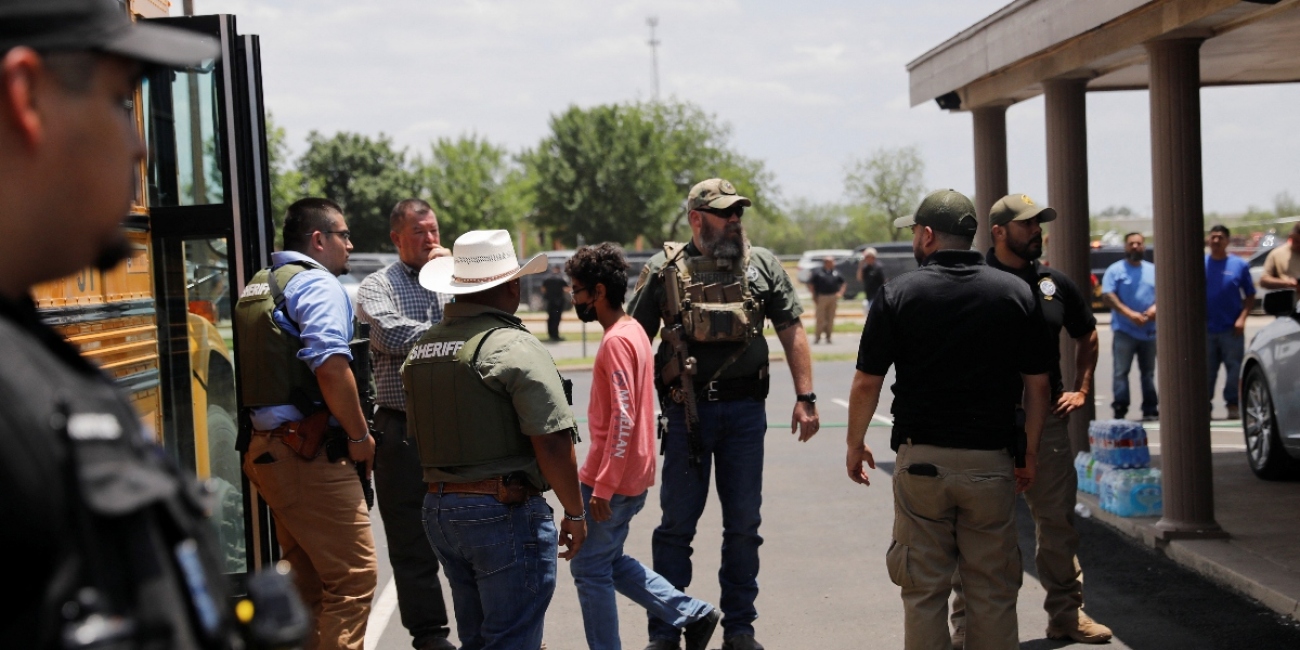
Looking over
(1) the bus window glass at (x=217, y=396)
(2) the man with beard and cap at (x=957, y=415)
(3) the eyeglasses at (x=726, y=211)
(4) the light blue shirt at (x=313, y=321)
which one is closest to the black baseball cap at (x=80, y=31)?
(4) the light blue shirt at (x=313, y=321)

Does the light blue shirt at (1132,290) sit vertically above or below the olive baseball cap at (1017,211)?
below

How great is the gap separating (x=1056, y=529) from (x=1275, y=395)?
13.9 ft

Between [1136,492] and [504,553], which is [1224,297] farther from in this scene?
[504,553]

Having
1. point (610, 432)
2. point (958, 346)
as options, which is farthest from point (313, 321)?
point (958, 346)

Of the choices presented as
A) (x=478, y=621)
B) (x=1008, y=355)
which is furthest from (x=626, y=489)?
(x=1008, y=355)

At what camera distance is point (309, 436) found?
4758 millimetres

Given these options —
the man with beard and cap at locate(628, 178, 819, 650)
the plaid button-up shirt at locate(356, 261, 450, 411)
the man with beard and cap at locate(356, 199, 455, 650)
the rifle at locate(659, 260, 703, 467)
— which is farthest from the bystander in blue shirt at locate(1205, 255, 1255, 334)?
the man with beard and cap at locate(356, 199, 455, 650)

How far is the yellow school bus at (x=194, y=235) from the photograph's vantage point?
489 centimetres

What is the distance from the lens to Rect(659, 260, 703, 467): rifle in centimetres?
564

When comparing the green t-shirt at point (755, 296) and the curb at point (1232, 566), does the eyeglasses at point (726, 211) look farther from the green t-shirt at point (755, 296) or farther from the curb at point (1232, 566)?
the curb at point (1232, 566)

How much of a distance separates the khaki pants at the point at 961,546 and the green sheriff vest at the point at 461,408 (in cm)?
160

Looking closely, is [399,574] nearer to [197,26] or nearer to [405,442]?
[405,442]

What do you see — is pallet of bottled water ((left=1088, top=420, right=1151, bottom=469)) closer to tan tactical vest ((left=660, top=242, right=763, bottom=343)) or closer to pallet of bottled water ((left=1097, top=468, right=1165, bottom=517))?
pallet of bottled water ((left=1097, top=468, right=1165, bottom=517))

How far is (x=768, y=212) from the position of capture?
77688 millimetres
